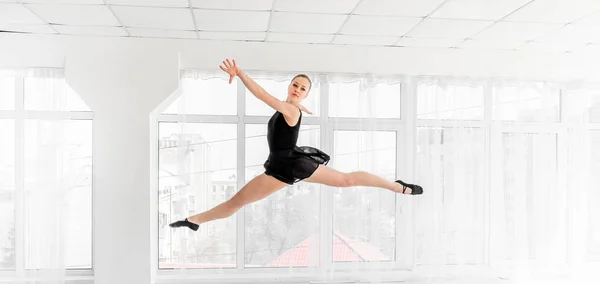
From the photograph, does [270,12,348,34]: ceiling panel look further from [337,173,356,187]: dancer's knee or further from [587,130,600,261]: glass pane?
[587,130,600,261]: glass pane

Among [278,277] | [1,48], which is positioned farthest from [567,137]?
[1,48]

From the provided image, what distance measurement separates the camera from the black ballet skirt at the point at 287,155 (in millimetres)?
2869

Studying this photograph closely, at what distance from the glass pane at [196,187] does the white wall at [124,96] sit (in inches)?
8.5

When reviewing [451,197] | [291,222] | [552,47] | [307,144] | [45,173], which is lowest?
[291,222]

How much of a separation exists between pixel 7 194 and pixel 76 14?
176 centimetres

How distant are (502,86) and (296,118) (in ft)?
8.55

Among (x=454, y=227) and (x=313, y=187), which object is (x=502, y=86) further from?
(x=313, y=187)

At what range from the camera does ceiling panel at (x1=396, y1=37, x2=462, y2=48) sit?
409 centimetres

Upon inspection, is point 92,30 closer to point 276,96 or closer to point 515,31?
point 276,96

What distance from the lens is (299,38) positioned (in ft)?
13.3

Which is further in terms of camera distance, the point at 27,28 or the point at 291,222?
the point at 291,222

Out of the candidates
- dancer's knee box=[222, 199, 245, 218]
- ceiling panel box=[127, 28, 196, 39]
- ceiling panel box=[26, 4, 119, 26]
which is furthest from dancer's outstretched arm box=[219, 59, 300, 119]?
ceiling panel box=[127, 28, 196, 39]

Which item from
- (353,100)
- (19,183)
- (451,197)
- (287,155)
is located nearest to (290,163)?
(287,155)

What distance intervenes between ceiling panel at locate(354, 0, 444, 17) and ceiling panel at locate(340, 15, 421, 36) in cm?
10
